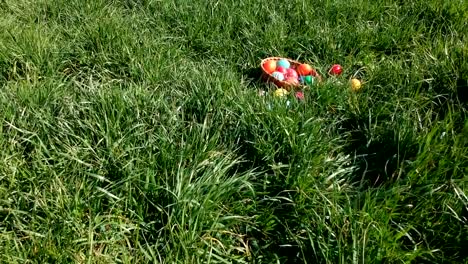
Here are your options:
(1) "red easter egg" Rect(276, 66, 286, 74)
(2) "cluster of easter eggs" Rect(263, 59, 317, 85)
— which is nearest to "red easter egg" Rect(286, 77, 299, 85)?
(2) "cluster of easter eggs" Rect(263, 59, 317, 85)

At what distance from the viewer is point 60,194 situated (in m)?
2.52

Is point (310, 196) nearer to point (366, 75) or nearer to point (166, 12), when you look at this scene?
point (366, 75)

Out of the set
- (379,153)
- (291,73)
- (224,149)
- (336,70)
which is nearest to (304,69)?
(291,73)

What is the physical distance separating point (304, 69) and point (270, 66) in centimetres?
24

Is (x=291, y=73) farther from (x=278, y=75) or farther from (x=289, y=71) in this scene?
(x=278, y=75)

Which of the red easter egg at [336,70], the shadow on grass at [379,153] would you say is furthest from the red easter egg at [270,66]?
the shadow on grass at [379,153]

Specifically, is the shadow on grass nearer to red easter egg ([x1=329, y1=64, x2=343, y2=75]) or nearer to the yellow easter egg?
the yellow easter egg

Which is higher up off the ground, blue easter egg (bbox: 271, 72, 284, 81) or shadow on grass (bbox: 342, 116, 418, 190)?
shadow on grass (bbox: 342, 116, 418, 190)

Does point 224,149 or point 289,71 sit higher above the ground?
point 224,149

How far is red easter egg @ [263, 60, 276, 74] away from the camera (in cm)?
398

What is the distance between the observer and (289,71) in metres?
3.95

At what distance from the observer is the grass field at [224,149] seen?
7.95 feet

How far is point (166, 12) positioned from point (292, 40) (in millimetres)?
1038

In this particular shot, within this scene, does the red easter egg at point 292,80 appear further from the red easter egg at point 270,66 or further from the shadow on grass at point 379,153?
the shadow on grass at point 379,153
